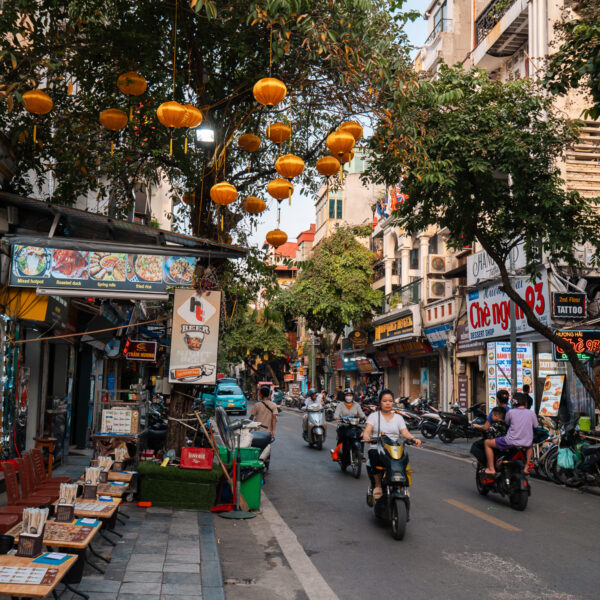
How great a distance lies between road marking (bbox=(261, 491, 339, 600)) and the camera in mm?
6070

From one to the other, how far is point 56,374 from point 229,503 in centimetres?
704

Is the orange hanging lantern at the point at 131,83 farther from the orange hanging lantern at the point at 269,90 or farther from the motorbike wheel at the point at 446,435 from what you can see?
the motorbike wheel at the point at 446,435

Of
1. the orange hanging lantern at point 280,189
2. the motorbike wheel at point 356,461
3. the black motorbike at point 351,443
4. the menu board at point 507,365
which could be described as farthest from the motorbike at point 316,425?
the orange hanging lantern at point 280,189

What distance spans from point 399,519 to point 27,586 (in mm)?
4956

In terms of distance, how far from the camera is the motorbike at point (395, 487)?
802cm

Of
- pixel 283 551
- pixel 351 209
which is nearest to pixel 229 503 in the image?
pixel 283 551

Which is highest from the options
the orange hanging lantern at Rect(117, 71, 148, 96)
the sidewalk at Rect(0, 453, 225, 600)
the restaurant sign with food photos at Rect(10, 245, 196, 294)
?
the orange hanging lantern at Rect(117, 71, 148, 96)

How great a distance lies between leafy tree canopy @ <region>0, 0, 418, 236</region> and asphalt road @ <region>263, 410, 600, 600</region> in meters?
4.94

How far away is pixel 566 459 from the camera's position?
12430 millimetres

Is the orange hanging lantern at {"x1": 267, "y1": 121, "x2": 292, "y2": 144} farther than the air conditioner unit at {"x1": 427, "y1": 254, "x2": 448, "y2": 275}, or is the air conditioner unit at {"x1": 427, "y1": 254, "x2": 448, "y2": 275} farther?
the air conditioner unit at {"x1": 427, "y1": 254, "x2": 448, "y2": 275}

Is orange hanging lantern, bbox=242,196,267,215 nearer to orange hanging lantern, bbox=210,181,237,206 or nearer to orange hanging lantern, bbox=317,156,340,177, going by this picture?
orange hanging lantern, bbox=210,181,237,206

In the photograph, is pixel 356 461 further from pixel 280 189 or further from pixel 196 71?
pixel 196 71

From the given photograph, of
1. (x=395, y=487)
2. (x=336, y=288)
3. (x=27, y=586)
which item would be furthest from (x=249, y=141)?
(x=336, y=288)

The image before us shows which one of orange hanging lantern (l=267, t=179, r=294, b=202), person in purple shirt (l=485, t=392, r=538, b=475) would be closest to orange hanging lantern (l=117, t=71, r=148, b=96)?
orange hanging lantern (l=267, t=179, r=294, b=202)
